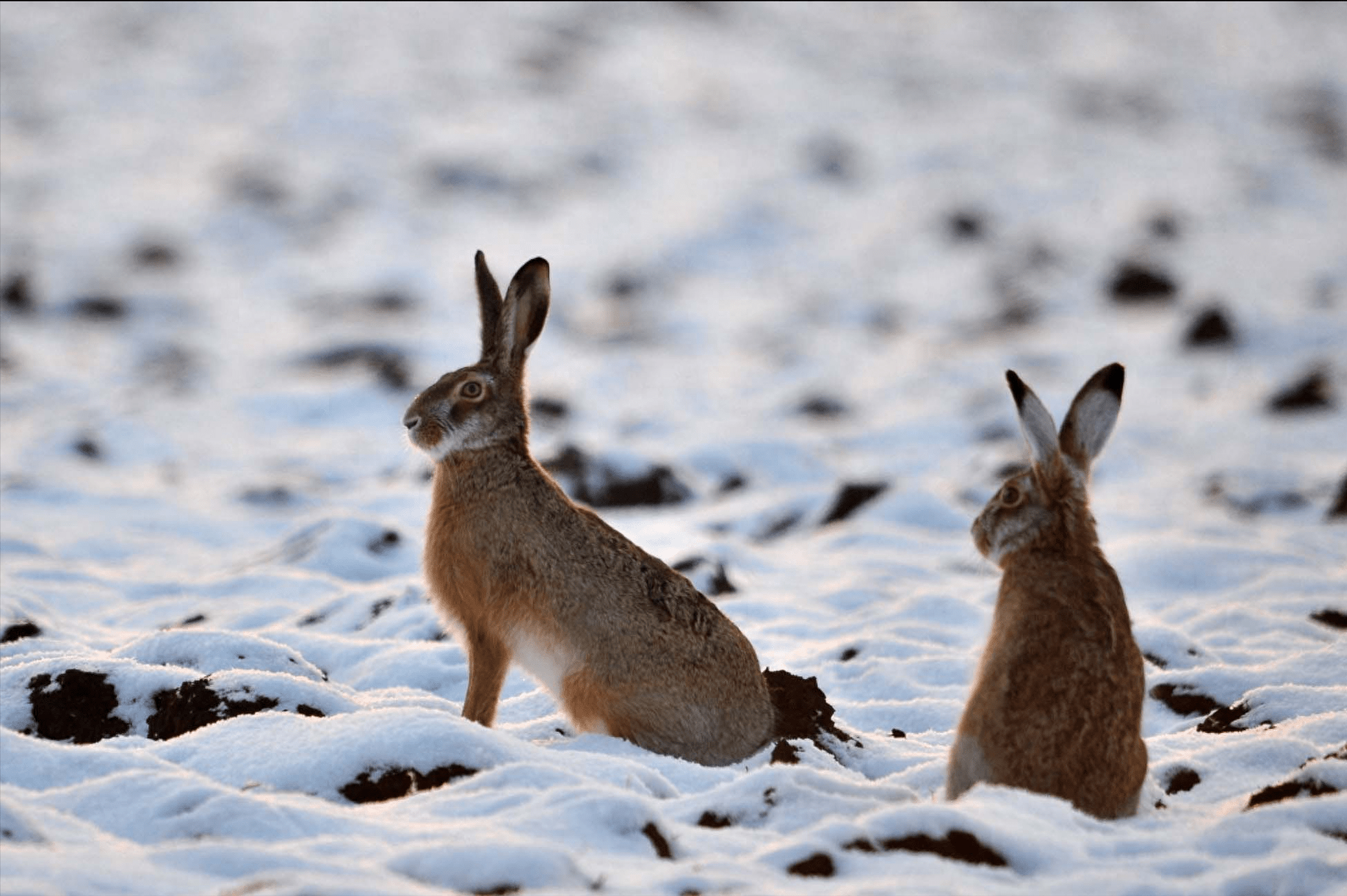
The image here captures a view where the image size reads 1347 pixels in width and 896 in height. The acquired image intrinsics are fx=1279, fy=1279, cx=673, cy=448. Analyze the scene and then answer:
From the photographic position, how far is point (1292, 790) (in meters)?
4.16

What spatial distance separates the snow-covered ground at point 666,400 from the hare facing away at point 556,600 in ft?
0.89

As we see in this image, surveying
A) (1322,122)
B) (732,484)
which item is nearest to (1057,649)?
(732,484)

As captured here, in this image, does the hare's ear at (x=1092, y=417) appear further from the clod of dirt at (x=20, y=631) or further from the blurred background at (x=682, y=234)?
the blurred background at (x=682, y=234)

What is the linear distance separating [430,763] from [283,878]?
3.93ft

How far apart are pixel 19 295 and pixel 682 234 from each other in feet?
38.0

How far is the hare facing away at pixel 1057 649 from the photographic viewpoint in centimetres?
402

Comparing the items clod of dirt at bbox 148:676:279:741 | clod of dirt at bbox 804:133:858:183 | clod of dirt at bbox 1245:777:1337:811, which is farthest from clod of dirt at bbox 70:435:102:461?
clod of dirt at bbox 804:133:858:183

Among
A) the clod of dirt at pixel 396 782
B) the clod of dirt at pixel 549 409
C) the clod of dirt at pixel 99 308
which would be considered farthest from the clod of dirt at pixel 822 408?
the clod of dirt at pixel 396 782

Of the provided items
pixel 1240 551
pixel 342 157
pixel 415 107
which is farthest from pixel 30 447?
pixel 415 107

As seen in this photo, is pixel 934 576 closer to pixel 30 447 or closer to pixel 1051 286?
pixel 30 447

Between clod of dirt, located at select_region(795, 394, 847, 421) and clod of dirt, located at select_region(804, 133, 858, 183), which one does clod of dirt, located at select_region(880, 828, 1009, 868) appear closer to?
clod of dirt, located at select_region(795, 394, 847, 421)

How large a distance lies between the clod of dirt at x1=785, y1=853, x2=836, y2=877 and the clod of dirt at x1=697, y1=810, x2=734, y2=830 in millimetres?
533

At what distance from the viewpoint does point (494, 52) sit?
32250mm

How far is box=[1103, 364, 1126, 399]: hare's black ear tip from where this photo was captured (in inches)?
170
